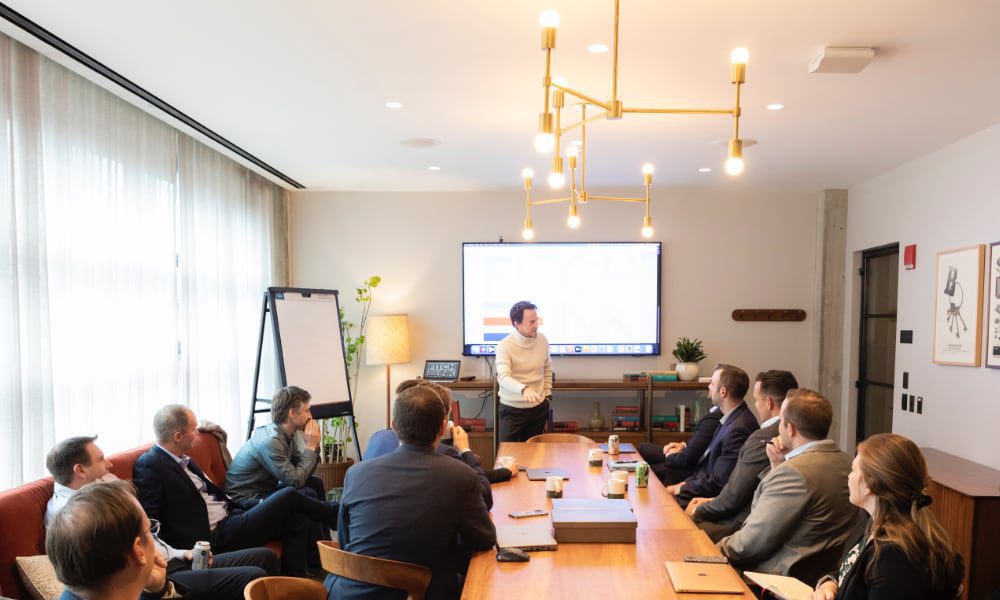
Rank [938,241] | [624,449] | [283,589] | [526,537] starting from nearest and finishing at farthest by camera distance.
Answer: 1. [283,589]
2. [526,537]
3. [624,449]
4. [938,241]

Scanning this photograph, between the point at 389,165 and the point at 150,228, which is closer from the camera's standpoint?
the point at 150,228

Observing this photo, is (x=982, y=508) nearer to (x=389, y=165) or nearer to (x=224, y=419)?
(x=389, y=165)

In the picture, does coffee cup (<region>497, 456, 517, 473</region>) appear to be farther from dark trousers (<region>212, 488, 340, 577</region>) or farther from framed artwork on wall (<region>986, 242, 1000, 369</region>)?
framed artwork on wall (<region>986, 242, 1000, 369</region>)

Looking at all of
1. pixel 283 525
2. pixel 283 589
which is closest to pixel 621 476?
pixel 283 589

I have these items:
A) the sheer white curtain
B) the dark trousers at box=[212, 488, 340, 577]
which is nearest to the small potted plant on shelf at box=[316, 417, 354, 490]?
the sheer white curtain

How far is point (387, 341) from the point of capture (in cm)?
647

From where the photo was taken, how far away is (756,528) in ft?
8.28

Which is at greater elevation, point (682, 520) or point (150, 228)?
point (150, 228)

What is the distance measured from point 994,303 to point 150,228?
5.36m

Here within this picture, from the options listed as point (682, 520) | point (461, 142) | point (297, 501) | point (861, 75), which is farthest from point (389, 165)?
point (682, 520)

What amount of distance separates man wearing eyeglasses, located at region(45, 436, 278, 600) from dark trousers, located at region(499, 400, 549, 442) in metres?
2.09

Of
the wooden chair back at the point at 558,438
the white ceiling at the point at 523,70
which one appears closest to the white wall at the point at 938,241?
the white ceiling at the point at 523,70

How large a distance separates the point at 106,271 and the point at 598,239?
172 inches

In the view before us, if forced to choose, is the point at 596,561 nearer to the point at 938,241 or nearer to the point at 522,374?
the point at 522,374
